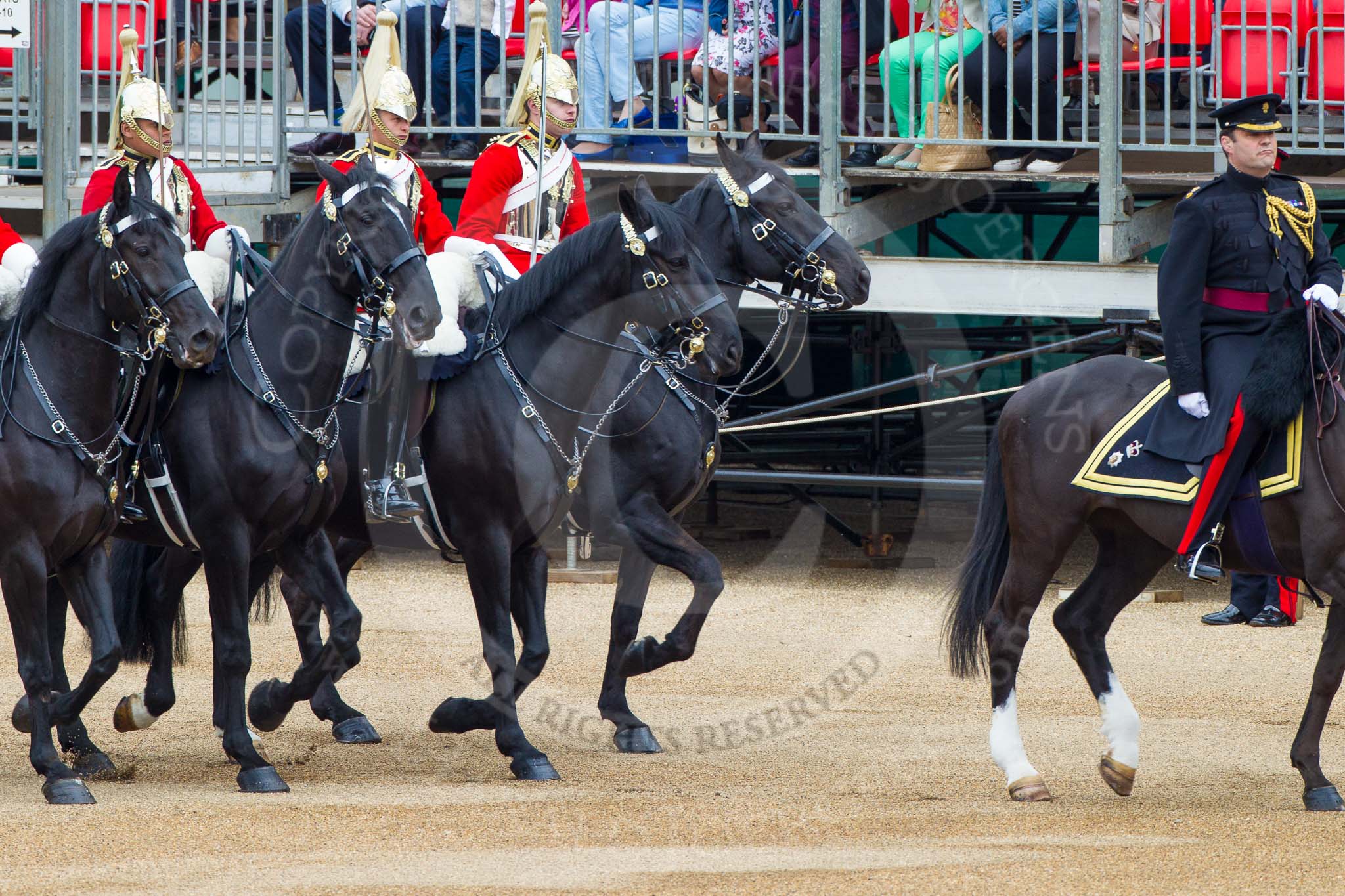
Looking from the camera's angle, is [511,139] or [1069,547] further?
[511,139]

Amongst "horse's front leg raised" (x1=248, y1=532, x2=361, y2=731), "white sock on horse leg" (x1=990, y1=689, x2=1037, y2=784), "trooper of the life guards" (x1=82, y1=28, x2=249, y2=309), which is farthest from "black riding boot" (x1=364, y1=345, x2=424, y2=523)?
"white sock on horse leg" (x1=990, y1=689, x2=1037, y2=784)

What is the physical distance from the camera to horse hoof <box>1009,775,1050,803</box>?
5.61 metres

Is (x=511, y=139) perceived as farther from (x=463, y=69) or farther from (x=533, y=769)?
(x=463, y=69)

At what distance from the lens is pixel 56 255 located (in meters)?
5.54

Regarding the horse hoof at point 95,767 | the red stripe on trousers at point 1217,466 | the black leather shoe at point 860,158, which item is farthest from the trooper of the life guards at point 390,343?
the black leather shoe at point 860,158

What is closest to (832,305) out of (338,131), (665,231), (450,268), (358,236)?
(665,231)

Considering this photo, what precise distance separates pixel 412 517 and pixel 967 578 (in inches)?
72.4

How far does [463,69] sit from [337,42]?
0.86m

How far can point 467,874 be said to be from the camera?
15.1 feet

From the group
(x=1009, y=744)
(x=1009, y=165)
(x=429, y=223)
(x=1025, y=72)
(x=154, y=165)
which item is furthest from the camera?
(x=1009, y=165)

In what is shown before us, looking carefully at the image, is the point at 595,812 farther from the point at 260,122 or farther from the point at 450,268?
the point at 260,122

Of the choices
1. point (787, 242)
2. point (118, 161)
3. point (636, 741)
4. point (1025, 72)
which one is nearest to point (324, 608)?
point (636, 741)

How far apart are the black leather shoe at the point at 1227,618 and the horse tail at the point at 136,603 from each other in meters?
4.93

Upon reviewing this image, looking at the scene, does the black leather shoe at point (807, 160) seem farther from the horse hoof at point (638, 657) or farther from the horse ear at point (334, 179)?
the horse ear at point (334, 179)
